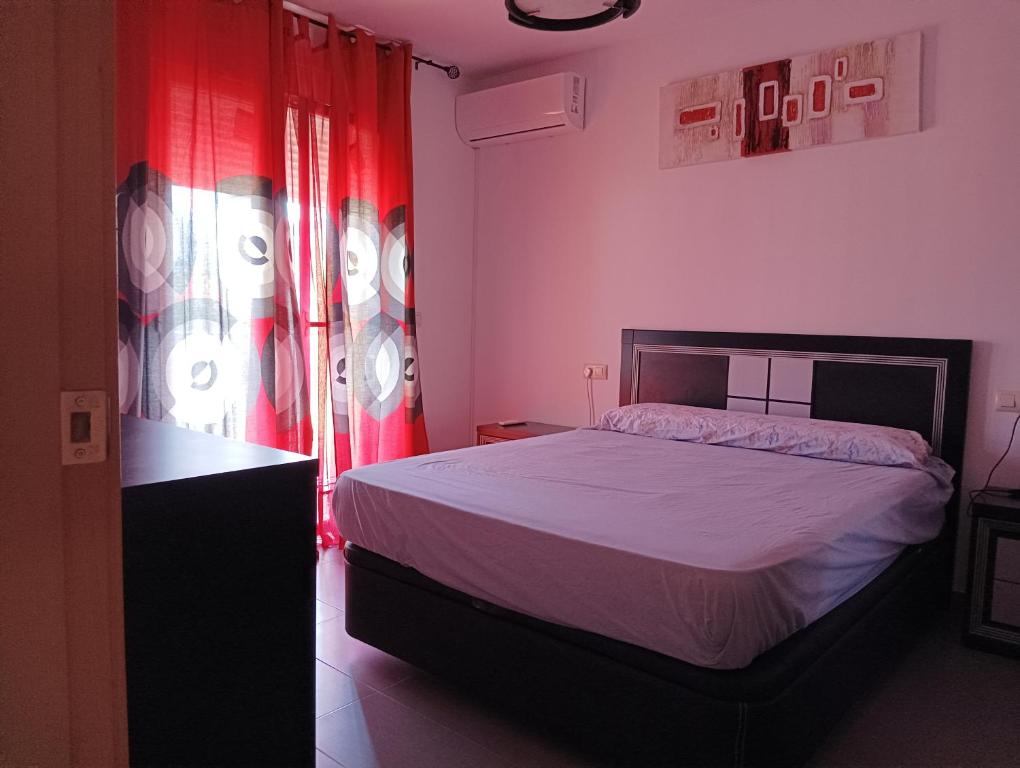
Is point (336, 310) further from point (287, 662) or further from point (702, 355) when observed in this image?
point (287, 662)

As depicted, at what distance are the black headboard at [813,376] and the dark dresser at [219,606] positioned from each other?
2.86m

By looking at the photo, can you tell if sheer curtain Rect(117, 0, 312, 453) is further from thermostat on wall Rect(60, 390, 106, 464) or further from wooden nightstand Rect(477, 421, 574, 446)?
thermostat on wall Rect(60, 390, 106, 464)

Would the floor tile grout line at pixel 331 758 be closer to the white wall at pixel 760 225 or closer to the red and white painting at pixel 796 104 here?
the white wall at pixel 760 225

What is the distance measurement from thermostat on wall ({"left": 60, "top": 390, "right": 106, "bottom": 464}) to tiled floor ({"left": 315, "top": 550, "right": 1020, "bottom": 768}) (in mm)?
1517

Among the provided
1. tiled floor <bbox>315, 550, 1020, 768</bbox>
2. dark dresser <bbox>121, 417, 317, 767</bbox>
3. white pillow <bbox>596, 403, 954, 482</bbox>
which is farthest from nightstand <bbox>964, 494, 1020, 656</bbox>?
dark dresser <bbox>121, 417, 317, 767</bbox>

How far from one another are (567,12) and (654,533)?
6.02 feet

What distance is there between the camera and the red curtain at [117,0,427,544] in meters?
3.13

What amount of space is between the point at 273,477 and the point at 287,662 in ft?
1.05

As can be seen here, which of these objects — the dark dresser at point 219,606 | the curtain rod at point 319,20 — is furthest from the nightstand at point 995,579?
the curtain rod at point 319,20

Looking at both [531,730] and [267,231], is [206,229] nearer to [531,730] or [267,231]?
[267,231]

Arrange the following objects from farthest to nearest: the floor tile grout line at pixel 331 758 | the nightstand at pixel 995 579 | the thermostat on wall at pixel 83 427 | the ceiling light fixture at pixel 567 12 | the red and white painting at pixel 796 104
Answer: the red and white painting at pixel 796 104
the nightstand at pixel 995 579
the ceiling light fixture at pixel 567 12
the floor tile grout line at pixel 331 758
the thermostat on wall at pixel 83 427

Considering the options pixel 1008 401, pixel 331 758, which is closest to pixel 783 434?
pixel 1008 401

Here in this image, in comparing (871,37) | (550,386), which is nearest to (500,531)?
(550,386)

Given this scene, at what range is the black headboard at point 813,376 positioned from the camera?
10.3ft
